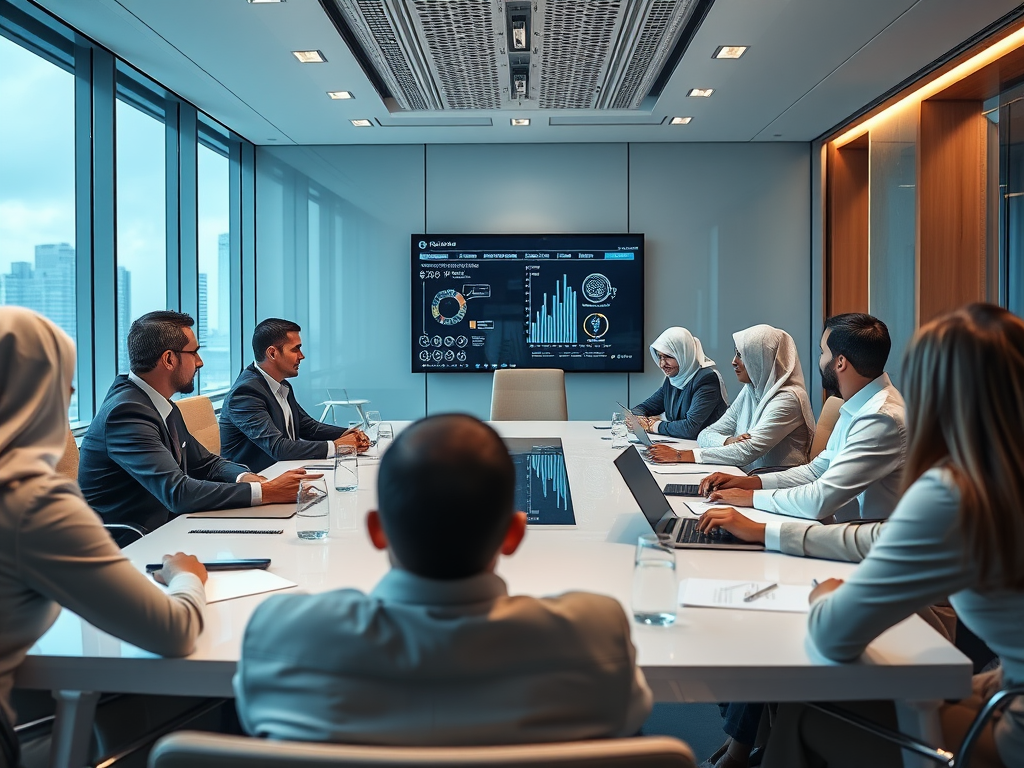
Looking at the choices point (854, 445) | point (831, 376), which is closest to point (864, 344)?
point (831, 376)

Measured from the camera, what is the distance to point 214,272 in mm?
6703

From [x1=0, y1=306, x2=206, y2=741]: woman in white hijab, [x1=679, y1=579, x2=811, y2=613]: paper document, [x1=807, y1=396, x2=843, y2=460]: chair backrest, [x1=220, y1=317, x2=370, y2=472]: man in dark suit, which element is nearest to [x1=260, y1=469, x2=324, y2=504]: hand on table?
[x1=220, y1=317, x2=370, y2=472]: man in dark suit

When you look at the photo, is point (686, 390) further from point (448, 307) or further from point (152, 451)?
point (152, 451)

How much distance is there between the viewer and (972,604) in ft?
4.94

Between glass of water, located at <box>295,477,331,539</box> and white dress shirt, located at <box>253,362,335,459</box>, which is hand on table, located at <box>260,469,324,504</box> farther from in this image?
white dress shirt, located at <box>253,362,335,459</box>

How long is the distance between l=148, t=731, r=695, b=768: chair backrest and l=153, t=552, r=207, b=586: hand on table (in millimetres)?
934

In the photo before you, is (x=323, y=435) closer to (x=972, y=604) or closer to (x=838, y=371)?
(x=838, y=371)

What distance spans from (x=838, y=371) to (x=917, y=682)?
56.4 inches

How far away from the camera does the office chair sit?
1422mm

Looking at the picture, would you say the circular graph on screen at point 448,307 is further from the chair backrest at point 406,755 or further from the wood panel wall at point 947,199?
the chair backrest at point 406,755

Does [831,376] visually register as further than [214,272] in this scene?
No

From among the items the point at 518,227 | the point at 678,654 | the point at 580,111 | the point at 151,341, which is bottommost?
the point at 678,654

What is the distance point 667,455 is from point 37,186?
3.34m

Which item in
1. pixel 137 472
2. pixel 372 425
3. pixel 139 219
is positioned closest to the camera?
pixel 137 472
